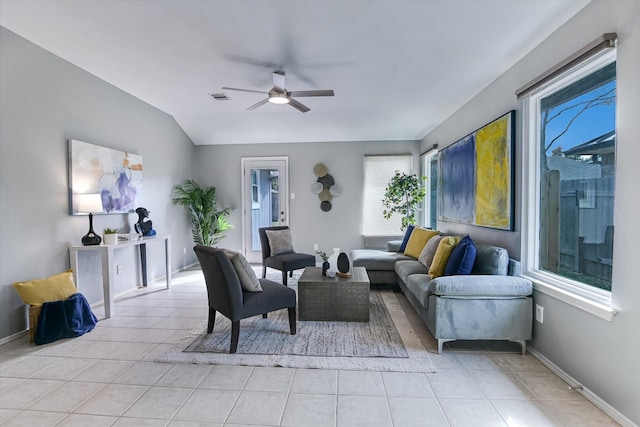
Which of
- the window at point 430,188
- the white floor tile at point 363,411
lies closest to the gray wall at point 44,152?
the white floor tile at point 363,411

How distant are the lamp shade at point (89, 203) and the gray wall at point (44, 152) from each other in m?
0.16

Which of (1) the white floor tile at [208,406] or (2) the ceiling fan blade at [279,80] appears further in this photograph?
(2) the ceiling fan blade at [279,80]

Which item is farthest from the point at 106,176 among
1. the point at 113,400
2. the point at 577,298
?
the point at 577,298

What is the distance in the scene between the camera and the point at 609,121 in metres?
2.00

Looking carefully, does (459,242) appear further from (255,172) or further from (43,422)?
(255,172)

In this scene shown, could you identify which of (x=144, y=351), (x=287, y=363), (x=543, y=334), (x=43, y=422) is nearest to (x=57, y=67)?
(x=144, y=351)

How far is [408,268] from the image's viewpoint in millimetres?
3803

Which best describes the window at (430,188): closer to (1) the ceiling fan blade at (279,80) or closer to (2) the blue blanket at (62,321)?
(1) the ceiling fan blade at (279,80)

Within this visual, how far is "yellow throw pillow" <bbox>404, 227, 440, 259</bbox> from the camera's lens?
431 centimetres

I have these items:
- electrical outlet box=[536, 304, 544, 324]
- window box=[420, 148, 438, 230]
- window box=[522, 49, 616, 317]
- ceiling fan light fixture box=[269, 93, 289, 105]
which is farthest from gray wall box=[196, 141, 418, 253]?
electrical outlet box=[536, 304, 544, 324]

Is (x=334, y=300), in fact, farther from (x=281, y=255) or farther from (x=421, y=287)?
(x=281, y=255)

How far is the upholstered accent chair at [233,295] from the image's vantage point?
2.61 metres

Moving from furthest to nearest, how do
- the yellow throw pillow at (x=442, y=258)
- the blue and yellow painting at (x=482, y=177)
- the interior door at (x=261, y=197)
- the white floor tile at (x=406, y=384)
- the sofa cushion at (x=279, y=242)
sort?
the interior door at (x=261, y=197)
the sofa cushion at (x=279, y=242)
the yellow throw pillow at (x=442, y=258)
the blue and yellow painting at (x=482, y=177)
the white floor tile at (x=406, y=384)

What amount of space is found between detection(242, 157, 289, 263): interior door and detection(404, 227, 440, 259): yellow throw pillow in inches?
102
